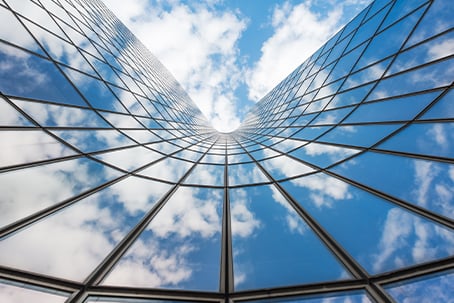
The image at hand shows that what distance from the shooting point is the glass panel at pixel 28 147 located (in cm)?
534

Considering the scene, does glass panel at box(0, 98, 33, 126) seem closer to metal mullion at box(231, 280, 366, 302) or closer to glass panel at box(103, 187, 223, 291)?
glass panel at box(103, 187, 223, 291)

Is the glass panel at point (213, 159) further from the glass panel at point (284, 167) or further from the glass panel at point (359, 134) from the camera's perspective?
A: the glass panel at point (359, 134)

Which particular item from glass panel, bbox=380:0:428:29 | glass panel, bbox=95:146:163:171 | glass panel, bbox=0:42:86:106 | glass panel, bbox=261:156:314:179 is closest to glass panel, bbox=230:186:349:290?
glass panel, bbox=261:156:314:179

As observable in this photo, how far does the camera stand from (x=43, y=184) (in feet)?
17.1

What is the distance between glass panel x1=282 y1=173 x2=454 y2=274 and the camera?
386 cm

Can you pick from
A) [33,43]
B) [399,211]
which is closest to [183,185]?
[399,211]

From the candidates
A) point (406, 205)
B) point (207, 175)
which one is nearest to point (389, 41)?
point (406, 205)

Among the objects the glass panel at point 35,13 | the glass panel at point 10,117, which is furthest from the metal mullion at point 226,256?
the glass panel at point 35,13

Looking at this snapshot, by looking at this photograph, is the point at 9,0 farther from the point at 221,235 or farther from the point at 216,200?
the point at 221,235

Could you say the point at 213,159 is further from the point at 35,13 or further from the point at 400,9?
the point at 400,9

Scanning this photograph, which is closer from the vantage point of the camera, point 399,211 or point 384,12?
point 399,211

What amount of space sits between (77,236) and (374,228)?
5222 millimetres

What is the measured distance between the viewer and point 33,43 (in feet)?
28.4

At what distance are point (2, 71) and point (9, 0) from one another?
4400 millimetres
